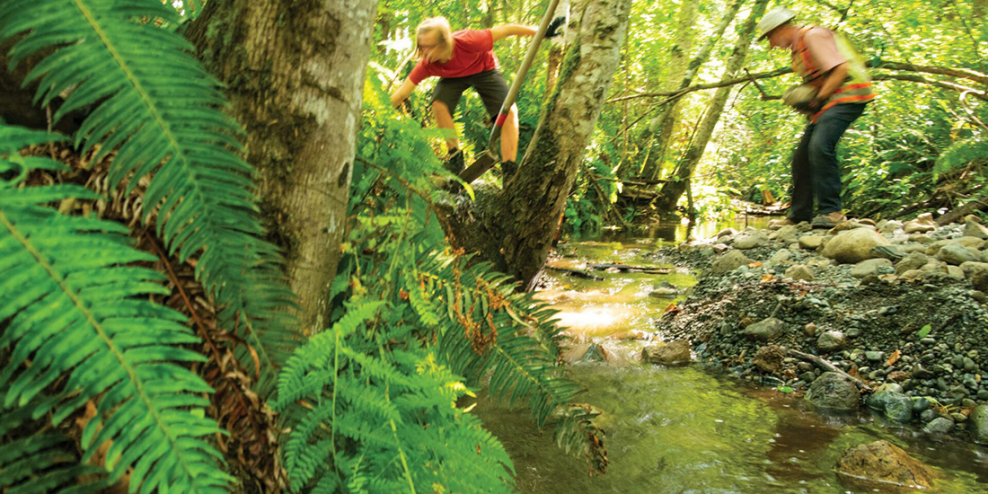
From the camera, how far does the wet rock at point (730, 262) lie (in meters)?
6.61

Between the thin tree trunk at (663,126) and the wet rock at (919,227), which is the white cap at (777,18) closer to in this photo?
the wet rock at (919,227)

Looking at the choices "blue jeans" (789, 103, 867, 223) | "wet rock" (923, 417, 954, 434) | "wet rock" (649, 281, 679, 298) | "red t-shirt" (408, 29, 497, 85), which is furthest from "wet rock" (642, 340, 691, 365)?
"blue jeans" (789, 103, 867, 223)

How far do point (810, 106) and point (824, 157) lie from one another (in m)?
0.62

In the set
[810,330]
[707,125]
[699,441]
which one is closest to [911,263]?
[810,330]

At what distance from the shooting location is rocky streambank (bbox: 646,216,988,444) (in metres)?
3.49

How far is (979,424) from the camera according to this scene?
3.09 metres

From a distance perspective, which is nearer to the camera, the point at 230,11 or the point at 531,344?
the point at 230,11

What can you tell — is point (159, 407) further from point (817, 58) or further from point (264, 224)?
point (817, 58)

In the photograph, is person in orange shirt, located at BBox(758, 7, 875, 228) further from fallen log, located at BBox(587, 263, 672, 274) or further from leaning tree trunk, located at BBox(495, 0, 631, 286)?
leaning tree trunk, located at BBox(495, 0, 631, 286)

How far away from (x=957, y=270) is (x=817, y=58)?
276cm

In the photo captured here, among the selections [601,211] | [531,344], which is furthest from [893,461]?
[601,211]

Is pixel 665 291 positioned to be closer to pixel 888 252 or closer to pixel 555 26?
pixel 888 252

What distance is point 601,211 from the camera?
38.5 feet

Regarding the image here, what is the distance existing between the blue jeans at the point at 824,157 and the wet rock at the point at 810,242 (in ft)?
2.13
